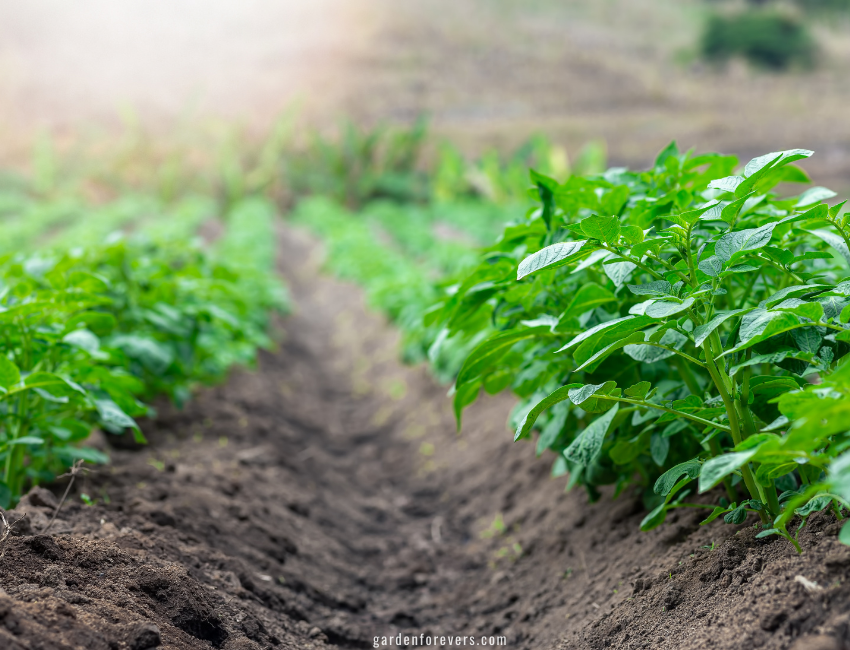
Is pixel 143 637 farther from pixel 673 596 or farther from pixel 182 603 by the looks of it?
pixel 673 596

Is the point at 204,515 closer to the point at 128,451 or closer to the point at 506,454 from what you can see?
the point at 128,451

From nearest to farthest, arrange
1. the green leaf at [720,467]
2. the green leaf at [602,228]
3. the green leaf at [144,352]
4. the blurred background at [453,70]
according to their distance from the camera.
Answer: the green leaf at [720,467], the green leaf at [602,228], the green leaf at [144,352], the blurred background at [453,70]

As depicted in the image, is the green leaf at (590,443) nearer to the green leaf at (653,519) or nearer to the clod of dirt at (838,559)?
the green leaf at (653,519)

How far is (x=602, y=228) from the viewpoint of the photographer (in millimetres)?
1303

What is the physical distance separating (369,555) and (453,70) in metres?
56.8

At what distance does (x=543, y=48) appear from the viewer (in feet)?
193

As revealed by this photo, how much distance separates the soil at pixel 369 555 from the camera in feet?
4.46

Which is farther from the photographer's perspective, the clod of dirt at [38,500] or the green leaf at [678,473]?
the clod of dirt at [38,500]

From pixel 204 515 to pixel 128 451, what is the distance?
31.9 inches

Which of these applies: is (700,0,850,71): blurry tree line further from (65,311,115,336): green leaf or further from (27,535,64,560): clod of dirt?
(27,535,64,560): clod of dirt

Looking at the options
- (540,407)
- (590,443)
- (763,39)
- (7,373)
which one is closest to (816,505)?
(590,443)

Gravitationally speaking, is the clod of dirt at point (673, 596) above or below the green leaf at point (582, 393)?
below

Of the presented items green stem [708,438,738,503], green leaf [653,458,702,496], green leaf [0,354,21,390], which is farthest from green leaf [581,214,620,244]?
green leaf [0,354,21,390]

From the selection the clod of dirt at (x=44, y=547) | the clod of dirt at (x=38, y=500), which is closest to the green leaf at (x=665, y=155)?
the clod of dirt at (x=44, y=547)
